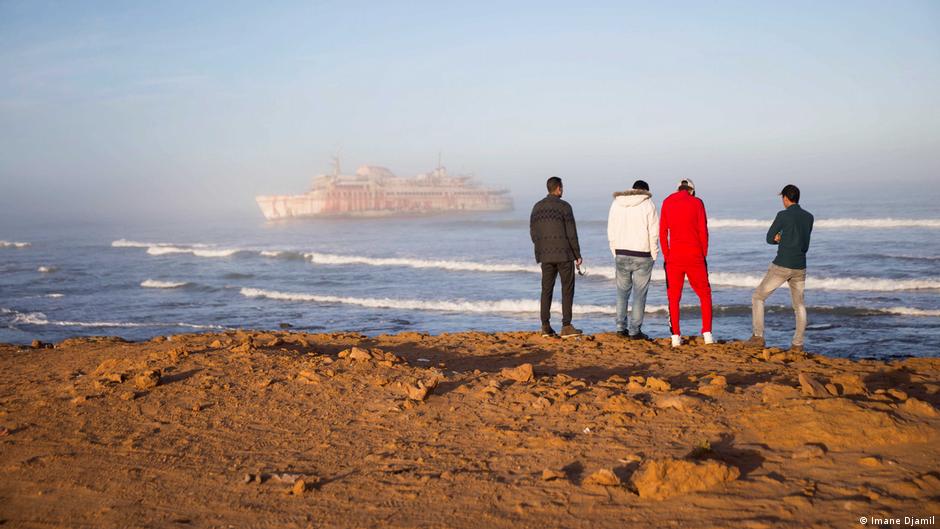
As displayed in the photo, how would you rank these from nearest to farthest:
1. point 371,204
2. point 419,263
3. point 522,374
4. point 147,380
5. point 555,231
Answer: point 147,380 < point 522,374 < point 555,231 < point 419,263 < point 371,204

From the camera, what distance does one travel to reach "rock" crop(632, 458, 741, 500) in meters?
3.31

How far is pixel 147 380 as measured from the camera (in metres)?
5.40

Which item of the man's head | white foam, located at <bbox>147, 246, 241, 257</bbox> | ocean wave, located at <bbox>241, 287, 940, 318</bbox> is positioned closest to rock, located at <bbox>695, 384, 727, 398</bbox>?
the man's head

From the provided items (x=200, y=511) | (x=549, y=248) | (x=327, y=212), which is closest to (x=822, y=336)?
(x=549, y=248)

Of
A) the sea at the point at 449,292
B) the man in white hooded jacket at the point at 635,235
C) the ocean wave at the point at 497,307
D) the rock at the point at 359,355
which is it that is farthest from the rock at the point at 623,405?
the ocean wave at the point at 497,307

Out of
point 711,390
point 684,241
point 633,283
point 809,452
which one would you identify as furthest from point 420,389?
point 633,283

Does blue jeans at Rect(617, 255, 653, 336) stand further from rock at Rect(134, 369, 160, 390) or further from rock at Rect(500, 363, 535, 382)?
rock at Rect(134, 369, 160, 390)

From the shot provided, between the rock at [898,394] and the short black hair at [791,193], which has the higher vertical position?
the short black hair at [791,193]

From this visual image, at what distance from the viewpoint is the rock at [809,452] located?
12.0 ft

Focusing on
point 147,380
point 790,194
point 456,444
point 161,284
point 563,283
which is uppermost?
point 790,194

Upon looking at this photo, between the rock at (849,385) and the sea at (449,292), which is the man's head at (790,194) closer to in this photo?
the rock at (849,385)

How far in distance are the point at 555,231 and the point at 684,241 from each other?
56.4 inches

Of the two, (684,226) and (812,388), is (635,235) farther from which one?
(812,388)

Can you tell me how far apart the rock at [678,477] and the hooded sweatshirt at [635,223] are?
13.4ft
